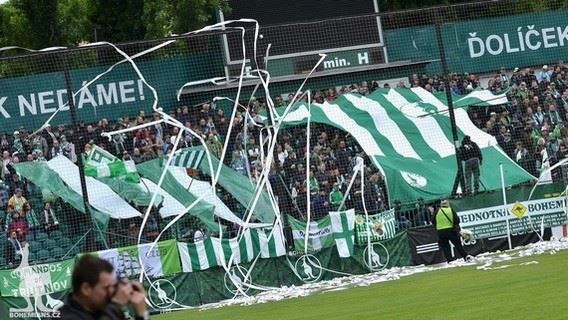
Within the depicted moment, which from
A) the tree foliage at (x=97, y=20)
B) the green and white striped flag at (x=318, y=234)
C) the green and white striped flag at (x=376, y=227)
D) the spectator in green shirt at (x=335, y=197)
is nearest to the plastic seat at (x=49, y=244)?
the green and white striped flag at (x=318, y=234)

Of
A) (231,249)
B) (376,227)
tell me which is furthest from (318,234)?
(231,249)

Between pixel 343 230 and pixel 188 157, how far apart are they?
396cm

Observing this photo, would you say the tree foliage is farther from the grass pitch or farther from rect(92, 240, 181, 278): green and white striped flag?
the grass pitch

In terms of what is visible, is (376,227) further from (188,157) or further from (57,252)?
(57,252)

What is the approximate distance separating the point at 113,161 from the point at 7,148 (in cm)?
237

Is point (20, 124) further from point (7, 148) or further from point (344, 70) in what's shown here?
point (344, 70)

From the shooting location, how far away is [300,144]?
29281 mm

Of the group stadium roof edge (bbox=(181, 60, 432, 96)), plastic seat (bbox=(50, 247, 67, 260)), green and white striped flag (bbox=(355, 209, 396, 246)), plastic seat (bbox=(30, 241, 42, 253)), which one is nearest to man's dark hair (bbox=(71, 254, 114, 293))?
plastic seat (bbox=(50, 247, 67, 260))

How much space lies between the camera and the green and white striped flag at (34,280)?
80.1ft

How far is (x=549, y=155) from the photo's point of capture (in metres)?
30.9

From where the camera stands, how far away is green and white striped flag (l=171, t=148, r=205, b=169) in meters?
27.8

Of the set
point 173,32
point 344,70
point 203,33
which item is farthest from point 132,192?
point 173,32

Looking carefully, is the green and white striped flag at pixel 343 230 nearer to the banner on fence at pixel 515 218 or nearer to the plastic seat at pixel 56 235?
the banner on fence at pixel 515 218

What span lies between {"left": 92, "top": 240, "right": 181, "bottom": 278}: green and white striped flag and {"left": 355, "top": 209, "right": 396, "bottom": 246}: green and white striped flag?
4488mm
